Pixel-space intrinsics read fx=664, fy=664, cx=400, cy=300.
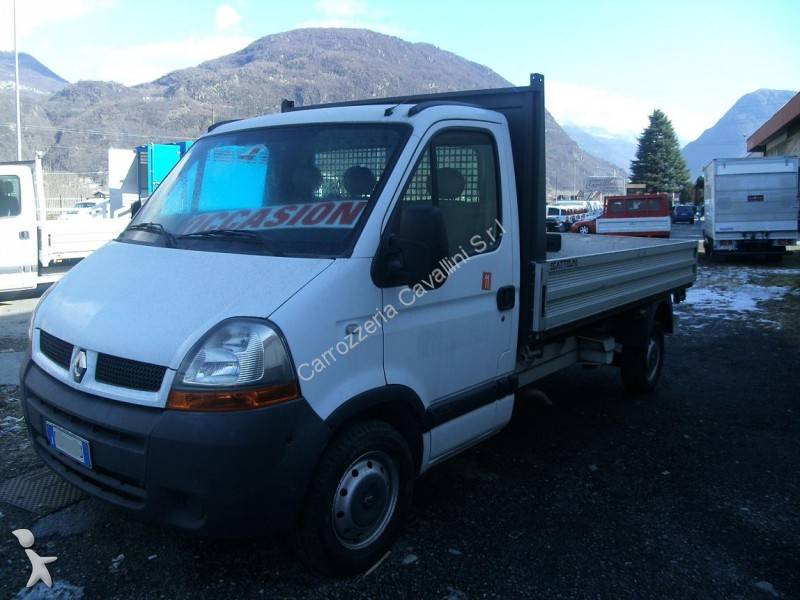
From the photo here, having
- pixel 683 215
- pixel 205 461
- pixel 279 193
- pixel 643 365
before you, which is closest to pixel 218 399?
pixel 205 461

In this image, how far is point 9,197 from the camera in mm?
10609

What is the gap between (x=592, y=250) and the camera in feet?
22.3

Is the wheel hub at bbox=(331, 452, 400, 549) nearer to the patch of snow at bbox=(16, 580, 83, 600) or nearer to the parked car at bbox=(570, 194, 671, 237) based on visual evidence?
the patch of snow at bbox=(16, 580, 83, 600)

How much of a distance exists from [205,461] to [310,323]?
0.67 metres

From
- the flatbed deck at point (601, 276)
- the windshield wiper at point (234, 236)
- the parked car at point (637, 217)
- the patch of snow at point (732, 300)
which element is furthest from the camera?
the parked car at point (637, 217)

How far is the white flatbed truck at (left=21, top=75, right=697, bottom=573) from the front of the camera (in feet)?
8.50

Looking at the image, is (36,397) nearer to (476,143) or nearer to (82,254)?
(476,143)

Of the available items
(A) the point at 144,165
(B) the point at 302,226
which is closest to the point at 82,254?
(A) the point at 144,165

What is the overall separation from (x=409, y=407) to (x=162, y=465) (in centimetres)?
119

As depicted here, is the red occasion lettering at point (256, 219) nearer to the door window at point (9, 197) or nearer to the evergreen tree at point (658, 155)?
the door window at point (9, 197)

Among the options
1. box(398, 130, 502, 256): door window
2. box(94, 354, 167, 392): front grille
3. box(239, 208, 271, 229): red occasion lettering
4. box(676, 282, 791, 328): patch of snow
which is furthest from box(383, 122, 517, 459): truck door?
box(676, 282, 791, 328): patch of snow

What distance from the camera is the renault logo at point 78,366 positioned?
2.83 metres

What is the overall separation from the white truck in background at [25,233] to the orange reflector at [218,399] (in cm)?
974

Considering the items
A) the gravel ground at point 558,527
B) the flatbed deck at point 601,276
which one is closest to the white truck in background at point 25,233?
the gravel ground at point 558,527
